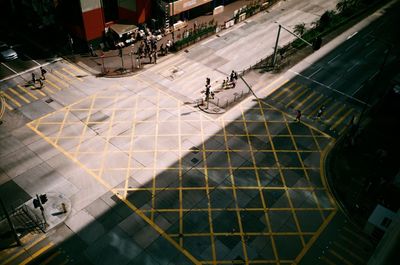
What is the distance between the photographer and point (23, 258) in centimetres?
3256

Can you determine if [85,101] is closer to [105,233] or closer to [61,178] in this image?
[61,178]

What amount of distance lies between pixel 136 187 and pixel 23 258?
12463 mm

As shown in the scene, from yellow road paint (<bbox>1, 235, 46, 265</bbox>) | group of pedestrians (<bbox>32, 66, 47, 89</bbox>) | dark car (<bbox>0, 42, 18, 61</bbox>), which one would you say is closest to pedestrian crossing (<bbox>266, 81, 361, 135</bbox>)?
group of pedestrians (<bbox>32, 66, 47, 89</bbox>)

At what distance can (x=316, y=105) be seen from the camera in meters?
52.5

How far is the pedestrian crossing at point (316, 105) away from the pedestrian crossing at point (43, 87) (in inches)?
1169

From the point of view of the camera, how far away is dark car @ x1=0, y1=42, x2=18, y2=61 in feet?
186

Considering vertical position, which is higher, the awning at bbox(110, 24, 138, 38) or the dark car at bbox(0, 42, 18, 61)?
the awning at bbox(110, 24, 138, 38)

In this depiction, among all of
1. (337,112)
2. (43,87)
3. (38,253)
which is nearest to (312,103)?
(337,112)

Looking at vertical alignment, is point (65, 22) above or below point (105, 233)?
above

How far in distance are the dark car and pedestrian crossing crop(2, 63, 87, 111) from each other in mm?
6858

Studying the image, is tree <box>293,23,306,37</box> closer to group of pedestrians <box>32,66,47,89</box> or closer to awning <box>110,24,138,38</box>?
awning <box>110,24,138,38</box>

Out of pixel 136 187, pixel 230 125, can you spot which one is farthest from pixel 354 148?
pixel 136 187

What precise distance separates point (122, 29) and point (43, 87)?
657 inches

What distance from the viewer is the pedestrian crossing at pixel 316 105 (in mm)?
49625
